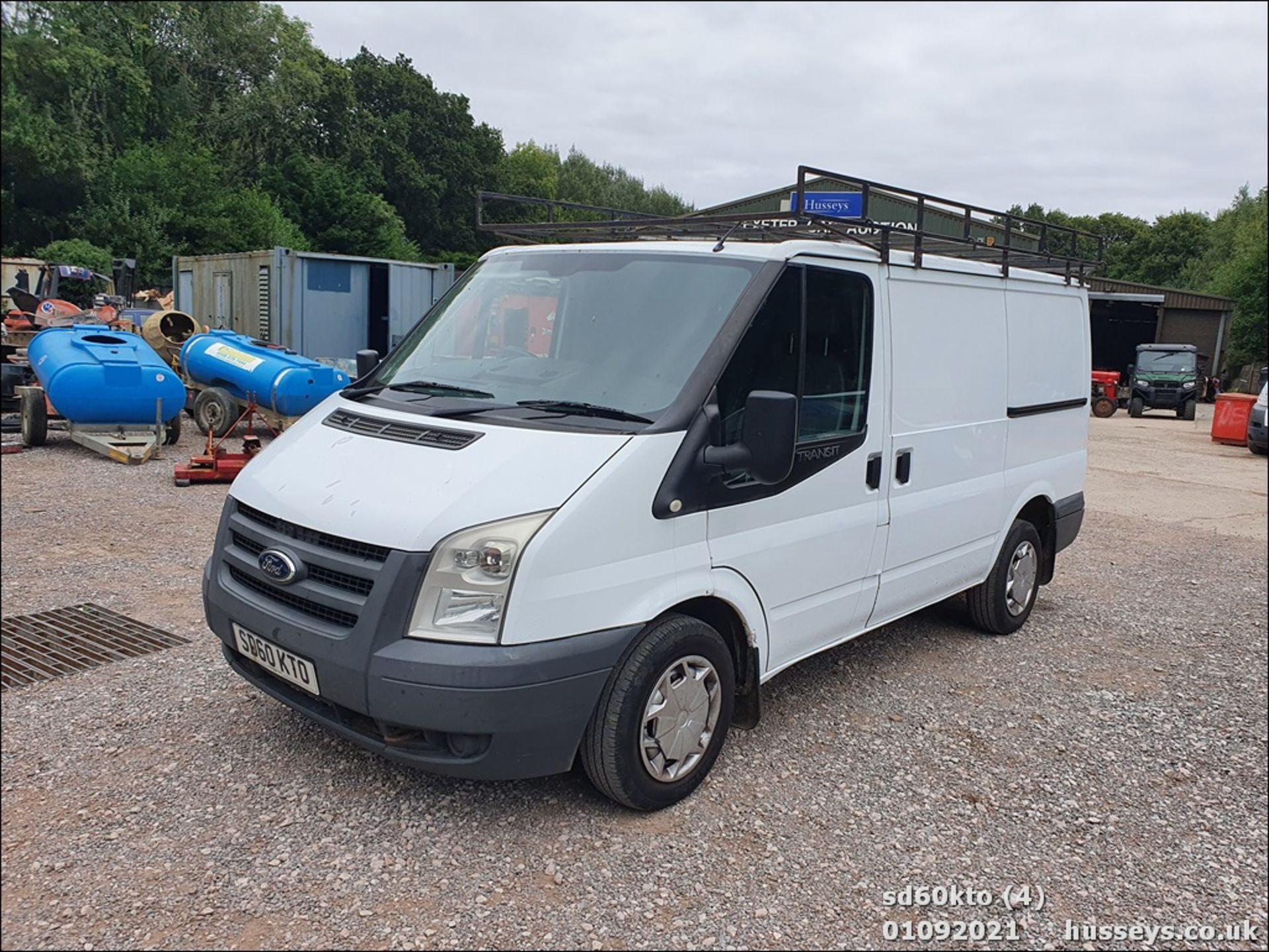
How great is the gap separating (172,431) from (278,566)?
9.35 m

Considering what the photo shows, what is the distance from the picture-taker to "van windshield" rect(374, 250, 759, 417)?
355 centimetres

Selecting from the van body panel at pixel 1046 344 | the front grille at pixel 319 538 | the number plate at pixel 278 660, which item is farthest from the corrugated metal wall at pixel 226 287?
the number plate at pixel 278 660

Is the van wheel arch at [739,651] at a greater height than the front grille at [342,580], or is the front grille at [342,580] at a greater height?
the front grille at [342,580]

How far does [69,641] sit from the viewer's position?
4777 mm

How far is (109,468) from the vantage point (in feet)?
32.8

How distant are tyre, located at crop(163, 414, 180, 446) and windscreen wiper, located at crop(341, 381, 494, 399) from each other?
8283 millimetres

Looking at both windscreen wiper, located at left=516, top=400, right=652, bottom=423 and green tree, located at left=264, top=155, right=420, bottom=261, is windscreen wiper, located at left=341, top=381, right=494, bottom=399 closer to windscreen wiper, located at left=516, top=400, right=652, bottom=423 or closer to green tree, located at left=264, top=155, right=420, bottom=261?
windscreen wiper, located at left=516, top=400, right=652, bottom=423

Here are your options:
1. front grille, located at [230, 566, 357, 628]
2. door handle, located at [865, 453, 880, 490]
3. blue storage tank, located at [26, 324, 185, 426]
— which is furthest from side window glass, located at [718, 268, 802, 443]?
blue storage tank, located at [26, 324, 185, 426]

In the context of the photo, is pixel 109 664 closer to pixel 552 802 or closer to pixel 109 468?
pixel 552 802

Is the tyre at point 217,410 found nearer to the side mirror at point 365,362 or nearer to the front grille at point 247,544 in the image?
the side mirror at point 365,362

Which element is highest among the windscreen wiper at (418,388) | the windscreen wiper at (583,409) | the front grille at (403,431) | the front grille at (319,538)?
the windscreen wiper at (418,388)

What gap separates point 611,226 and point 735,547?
205 centimetres

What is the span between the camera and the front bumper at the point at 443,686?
115 inches

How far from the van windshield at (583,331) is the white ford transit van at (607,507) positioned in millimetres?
12
